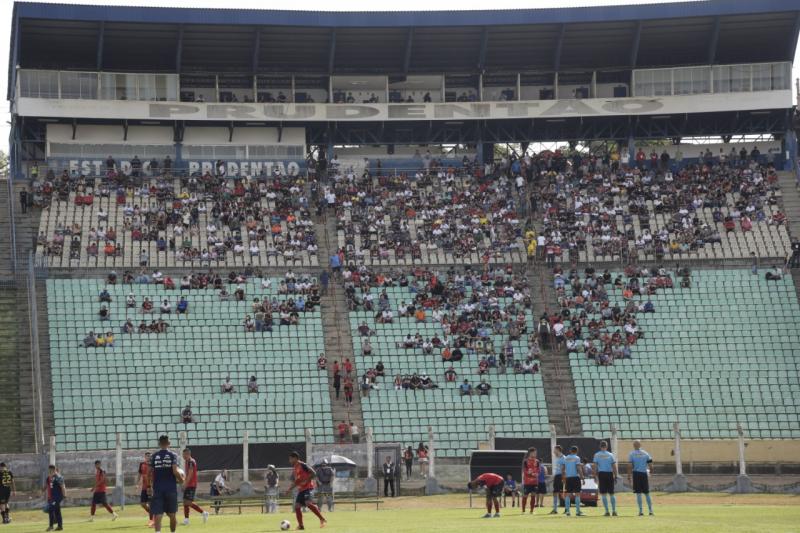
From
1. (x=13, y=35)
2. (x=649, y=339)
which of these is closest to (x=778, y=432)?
(x=649, y=339)

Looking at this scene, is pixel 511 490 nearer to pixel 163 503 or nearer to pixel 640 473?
pixel 640 473

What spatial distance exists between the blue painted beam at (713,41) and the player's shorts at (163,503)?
50.9 m

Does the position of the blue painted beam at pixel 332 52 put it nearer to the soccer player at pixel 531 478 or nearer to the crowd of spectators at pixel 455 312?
the crowd of spectators at pixel 455 312

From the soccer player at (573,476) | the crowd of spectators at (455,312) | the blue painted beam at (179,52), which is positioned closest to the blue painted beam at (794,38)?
the crowd of spectators at (455,312)

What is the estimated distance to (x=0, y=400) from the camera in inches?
2167

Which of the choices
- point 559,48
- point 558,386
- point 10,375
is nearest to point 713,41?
point 559,48

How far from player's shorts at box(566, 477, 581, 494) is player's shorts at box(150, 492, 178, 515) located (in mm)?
10820

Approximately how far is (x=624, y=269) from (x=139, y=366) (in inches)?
830

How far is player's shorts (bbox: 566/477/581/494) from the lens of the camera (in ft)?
114

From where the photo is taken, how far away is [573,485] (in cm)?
3497

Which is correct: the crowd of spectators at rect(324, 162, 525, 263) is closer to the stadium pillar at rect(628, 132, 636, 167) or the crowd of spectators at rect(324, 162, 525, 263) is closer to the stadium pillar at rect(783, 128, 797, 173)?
the stadium pillar at rect(628, 132, 636, 167)

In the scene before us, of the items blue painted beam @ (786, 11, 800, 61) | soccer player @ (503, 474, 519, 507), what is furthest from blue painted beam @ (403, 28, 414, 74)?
soccer player @ (503, 474, 519, 507)

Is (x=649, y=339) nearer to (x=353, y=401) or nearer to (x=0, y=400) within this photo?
(x=353, y=401)

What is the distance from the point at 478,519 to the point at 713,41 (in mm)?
43991
